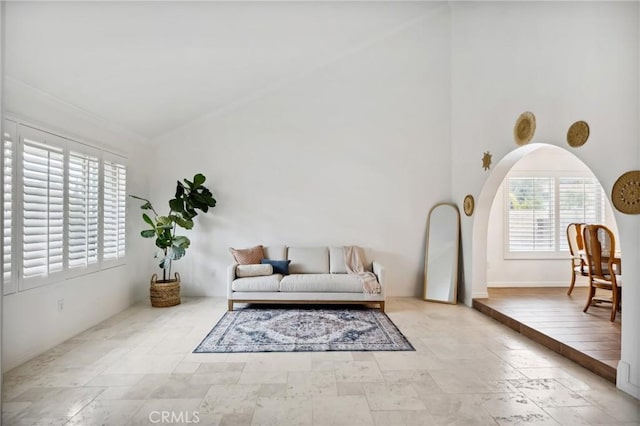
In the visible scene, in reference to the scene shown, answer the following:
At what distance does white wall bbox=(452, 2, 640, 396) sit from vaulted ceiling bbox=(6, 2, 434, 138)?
112 cm

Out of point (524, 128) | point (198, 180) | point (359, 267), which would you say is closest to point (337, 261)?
point (359, 267)

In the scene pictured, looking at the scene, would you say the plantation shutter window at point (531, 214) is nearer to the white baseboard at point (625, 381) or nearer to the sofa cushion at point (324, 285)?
the sofa cushion at point (324, 285)

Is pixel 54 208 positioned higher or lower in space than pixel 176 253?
higher

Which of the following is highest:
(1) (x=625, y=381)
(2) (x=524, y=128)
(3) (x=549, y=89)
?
(3) (x=549, y=89)

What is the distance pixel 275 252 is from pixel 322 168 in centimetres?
154

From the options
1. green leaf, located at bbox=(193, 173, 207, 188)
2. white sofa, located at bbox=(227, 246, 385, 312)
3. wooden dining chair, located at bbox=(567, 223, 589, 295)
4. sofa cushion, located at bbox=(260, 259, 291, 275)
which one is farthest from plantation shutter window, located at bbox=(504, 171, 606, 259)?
green leaf, located at bbox=(193, 173, 207, 188)

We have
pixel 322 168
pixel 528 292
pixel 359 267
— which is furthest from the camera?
pixel 322 168

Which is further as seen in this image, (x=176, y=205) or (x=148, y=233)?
(x=176, y=205)

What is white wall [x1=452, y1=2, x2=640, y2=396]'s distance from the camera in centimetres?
257

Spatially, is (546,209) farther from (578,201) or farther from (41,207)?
(41,207)

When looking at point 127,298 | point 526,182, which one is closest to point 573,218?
point 526,182

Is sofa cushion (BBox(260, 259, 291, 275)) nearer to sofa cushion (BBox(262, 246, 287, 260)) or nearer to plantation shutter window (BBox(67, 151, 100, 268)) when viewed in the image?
sofa cushion (BBox(262, 246, 287, 260))

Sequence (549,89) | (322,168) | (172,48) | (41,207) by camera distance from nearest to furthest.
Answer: (41,207), (549,89), (172,48), (322,168)

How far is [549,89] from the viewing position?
3.44 metres
